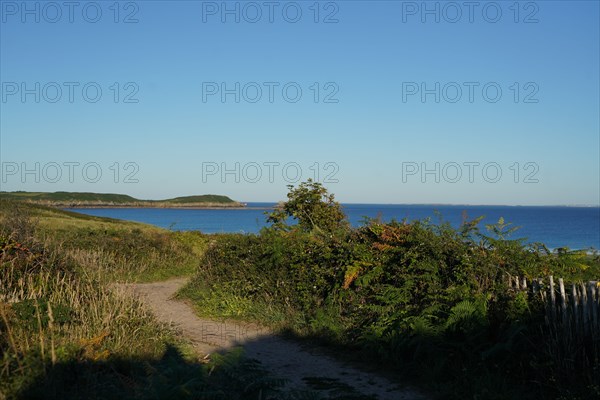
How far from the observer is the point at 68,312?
25.3ft

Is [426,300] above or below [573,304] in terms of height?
below

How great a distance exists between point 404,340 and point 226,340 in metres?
3.54

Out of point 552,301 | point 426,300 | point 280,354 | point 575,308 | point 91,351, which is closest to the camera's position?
point 91,351

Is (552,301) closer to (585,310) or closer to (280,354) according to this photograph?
(585,310)

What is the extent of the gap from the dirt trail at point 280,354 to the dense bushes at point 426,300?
43cm

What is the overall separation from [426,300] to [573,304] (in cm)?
216

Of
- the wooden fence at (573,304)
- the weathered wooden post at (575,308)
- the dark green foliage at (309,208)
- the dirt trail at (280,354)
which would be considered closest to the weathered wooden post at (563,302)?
the wooden fence at (573,304)

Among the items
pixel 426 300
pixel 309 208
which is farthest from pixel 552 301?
pixel 309 208

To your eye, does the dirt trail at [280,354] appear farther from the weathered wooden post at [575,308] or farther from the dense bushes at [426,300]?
the weathered wooden post at [575,308]

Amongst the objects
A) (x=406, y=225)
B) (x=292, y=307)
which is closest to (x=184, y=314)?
(x=292, y=307)

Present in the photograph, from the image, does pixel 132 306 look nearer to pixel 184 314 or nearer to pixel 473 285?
pixel 184 314

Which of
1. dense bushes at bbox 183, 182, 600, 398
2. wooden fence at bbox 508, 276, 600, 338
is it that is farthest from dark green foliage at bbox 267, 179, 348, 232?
wooden fence at bbox 508, 276, 600, 338

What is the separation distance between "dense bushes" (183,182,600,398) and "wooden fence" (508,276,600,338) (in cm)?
23

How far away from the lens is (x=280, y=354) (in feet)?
29.5
